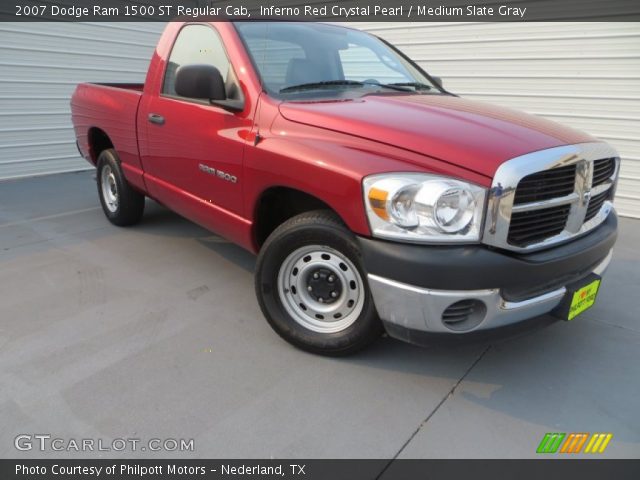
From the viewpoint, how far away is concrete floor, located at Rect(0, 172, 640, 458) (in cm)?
218

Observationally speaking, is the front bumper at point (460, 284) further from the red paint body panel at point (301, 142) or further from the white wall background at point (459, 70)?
the white wall background at point (459, 70)

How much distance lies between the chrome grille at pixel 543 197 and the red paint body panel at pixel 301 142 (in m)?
0.09

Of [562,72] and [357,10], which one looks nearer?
[562,72]

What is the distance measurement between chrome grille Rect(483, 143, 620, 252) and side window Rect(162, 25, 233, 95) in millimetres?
1854

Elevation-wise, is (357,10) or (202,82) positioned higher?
(357,10)

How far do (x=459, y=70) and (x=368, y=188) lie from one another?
17.0 feet

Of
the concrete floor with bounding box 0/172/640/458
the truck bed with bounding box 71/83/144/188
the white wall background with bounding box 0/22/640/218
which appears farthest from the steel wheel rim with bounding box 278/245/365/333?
the white wall background with bounding box 0/22/640/218

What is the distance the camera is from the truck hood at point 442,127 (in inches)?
86.7

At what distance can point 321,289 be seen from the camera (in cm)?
270

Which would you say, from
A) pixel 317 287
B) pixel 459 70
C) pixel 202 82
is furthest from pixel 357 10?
pixel 317 287

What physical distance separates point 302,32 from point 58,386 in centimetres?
271
